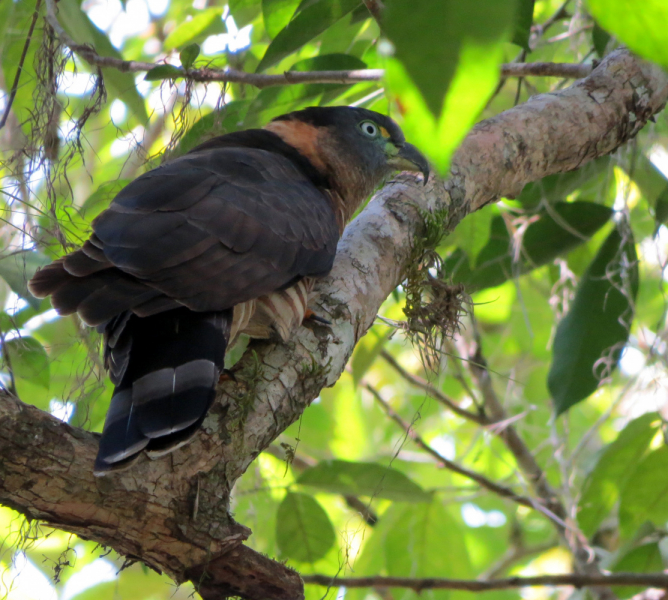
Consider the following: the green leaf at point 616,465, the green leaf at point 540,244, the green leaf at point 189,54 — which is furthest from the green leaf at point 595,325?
the green leaf at point 189,54

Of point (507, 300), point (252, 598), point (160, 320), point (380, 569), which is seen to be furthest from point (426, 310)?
point (507, 300)

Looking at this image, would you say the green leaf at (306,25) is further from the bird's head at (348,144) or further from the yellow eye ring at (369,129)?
the yellow eye ring at (369,129)

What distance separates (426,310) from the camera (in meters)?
2.82

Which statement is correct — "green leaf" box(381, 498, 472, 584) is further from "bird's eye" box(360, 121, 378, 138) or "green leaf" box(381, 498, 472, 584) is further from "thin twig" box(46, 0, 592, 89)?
"thin twig" box(46, 0, 592, 89)

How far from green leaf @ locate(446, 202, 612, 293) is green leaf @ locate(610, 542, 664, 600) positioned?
4.79 feet

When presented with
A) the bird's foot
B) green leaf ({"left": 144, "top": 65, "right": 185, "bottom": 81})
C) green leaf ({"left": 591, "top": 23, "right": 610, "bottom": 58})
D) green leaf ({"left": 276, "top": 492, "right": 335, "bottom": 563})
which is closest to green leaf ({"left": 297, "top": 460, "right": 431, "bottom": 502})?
green leaf ({"left": 276, "top": 492, "right": 335, "bottom": 563})

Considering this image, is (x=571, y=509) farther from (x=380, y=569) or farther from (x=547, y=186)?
(x=547, y=186)

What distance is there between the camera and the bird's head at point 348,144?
3.39 m

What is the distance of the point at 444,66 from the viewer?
77 cm

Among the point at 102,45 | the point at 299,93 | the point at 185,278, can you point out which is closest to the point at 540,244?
the point at 299,93

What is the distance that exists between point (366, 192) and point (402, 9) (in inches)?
109

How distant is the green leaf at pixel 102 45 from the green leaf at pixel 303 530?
1.86 meters

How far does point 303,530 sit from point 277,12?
7.38 feet

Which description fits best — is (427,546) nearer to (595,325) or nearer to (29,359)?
(595,325)
